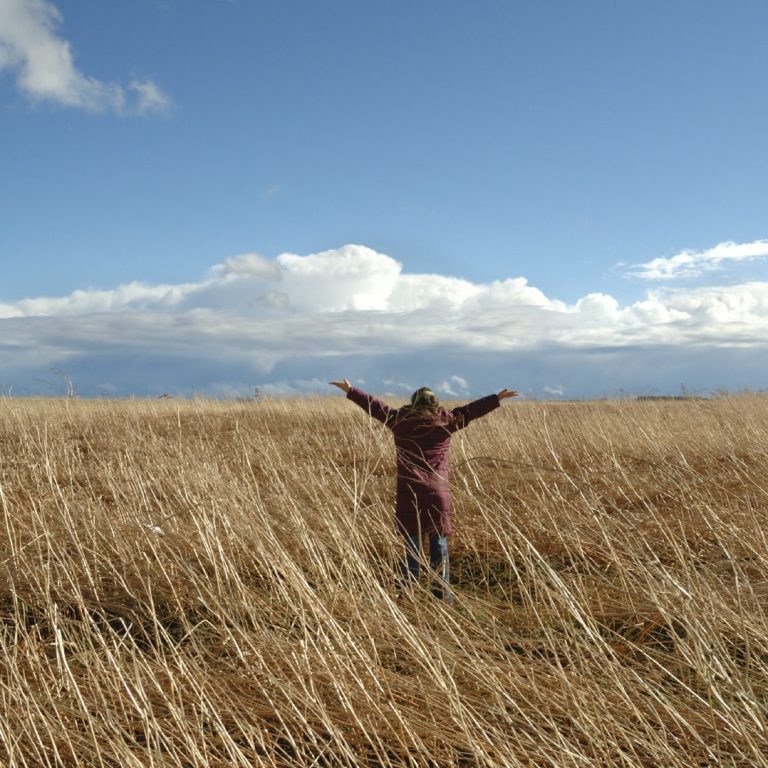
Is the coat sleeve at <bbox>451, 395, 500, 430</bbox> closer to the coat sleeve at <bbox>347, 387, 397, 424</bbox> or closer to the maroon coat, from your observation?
the maroon coat

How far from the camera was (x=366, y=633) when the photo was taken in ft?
9.35

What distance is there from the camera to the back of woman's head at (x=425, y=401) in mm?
4469

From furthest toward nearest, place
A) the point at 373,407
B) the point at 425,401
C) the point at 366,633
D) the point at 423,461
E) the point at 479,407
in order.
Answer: the point at 373,407, the point at 479,407, the point at 425,401, the point at 423,461, the point at 366,633

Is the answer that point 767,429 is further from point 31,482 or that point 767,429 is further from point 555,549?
point 31,482

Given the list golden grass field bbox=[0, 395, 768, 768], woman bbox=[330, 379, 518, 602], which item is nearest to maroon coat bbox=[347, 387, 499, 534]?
woman bbox=[330, 379, 518, 602]

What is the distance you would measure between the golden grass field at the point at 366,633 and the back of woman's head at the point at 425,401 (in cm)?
61

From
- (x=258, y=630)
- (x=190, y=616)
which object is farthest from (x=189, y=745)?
(x=190, y=616)

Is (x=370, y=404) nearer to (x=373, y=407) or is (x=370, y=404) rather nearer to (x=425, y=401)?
(x=373, y=407)

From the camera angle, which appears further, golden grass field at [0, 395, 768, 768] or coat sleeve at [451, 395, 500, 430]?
coat sleeve at [451, 395, 500, 430]

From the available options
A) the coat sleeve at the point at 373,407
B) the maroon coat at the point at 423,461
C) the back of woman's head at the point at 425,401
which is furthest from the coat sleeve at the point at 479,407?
the coat sleeve at the point at 373,407

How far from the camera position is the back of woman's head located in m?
4.47

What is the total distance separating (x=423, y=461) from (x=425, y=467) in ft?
0.75

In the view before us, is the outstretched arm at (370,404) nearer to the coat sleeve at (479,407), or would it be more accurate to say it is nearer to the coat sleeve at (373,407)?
the coat sleeve at (373,407)

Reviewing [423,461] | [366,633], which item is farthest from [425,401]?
[366,633]
